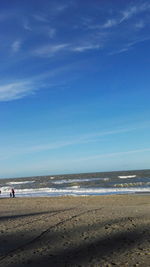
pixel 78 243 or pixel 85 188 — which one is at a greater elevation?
pixel 78 243

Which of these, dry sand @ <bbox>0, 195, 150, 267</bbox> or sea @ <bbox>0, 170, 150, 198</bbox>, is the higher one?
dry sand @ <bbox>0, 195, 150, 267</bbox>

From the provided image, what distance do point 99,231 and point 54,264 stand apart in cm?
345

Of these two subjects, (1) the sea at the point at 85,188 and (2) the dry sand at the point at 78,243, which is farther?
(1) the sea at the point at 85,188

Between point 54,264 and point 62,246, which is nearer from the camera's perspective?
point 54,264

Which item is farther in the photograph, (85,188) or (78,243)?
(85,188)

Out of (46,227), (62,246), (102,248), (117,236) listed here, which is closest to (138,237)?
(117,236)

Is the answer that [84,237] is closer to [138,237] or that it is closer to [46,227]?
[138,237]

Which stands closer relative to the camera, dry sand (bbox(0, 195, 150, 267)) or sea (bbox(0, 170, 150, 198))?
dry sand (bbox(0, 195, 150, 267))

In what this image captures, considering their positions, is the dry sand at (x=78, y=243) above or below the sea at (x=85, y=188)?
above

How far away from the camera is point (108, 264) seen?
6.70 m

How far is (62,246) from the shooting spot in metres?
8.47

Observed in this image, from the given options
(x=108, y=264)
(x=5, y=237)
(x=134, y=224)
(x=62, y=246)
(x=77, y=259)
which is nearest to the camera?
(x=108, y=264)

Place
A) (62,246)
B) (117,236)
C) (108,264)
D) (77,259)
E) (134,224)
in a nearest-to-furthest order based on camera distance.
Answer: (108,264), (77,259), (62,246), (117,236), (134,224)

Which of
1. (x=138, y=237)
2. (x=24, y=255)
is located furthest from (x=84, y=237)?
(x=24, y=255)
